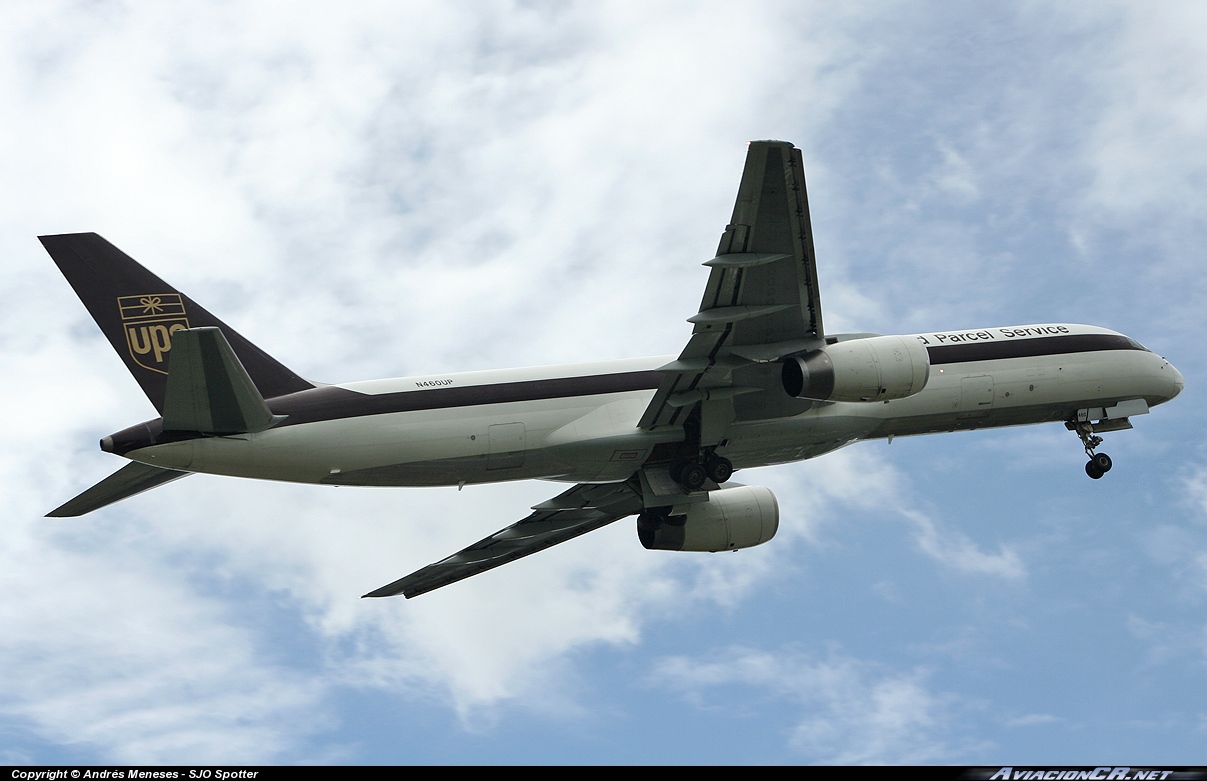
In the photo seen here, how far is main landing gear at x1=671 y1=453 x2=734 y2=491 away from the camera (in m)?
31.5

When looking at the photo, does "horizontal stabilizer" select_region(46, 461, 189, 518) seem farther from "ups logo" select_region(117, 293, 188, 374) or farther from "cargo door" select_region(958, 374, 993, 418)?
"cargo door" select_region(958, 374, 993, 418)

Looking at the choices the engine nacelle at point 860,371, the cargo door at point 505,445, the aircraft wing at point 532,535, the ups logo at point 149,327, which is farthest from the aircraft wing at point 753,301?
the ups logo at point 149,327

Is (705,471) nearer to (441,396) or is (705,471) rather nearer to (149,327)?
(441,396)

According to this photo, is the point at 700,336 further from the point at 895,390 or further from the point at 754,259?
the point at 895,390

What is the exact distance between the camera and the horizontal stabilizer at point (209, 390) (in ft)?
81.3

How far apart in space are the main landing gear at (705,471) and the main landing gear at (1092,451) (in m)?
10.5

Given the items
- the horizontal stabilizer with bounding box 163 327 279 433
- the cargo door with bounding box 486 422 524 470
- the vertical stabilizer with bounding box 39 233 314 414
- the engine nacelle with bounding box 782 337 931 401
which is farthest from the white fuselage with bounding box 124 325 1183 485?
the vertical stabilizer with bounding box 39 233 314 414

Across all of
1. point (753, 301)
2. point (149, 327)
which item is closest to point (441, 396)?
point (149, 327)

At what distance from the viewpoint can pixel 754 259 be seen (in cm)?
2566

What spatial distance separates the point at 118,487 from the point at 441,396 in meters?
7.59

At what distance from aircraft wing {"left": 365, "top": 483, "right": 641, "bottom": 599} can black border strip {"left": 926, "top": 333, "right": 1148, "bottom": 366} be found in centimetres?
902
